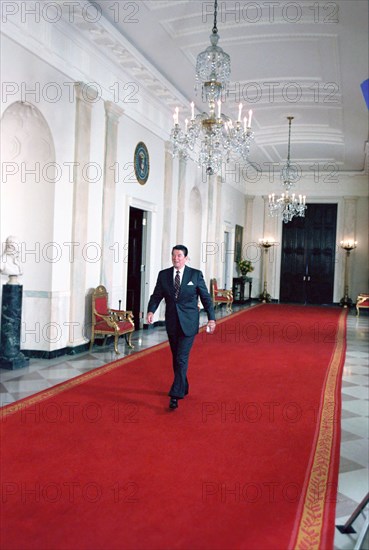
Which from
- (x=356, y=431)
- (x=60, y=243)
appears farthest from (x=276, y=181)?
(x=356, y=431)

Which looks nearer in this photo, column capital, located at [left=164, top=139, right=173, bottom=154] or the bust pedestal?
the bust pedestal

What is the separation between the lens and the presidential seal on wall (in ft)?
32.4

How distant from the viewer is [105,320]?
315 inches

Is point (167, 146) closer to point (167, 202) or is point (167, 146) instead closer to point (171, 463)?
point (167, 202)

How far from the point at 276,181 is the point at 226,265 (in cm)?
434

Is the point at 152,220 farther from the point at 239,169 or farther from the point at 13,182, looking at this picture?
the point at 239,169

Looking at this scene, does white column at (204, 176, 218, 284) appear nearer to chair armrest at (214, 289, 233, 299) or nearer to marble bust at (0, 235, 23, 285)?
chair armrest at (214, 289, 233, 299)

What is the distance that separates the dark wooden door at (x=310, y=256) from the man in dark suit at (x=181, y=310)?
14.7m

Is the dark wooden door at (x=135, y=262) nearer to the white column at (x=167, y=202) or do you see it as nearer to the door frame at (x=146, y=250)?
the door frame at (x=146, y=250)

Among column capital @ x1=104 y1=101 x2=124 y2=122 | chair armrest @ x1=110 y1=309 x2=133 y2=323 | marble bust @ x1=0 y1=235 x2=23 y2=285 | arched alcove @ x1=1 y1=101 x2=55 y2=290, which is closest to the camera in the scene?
marble bust @ x1=0 y1=235 x2=23 y2=285

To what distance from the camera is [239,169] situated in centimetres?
1786

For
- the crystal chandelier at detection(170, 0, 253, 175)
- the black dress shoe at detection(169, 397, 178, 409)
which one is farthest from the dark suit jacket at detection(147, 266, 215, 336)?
the crystal chandelier at detection(170, 0, 253, 175)

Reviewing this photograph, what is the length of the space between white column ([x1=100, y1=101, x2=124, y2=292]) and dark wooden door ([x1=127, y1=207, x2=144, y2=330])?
1.38m

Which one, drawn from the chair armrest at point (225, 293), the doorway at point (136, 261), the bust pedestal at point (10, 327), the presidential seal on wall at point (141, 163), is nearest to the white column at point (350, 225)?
the chair armrest at point (225, 293)
